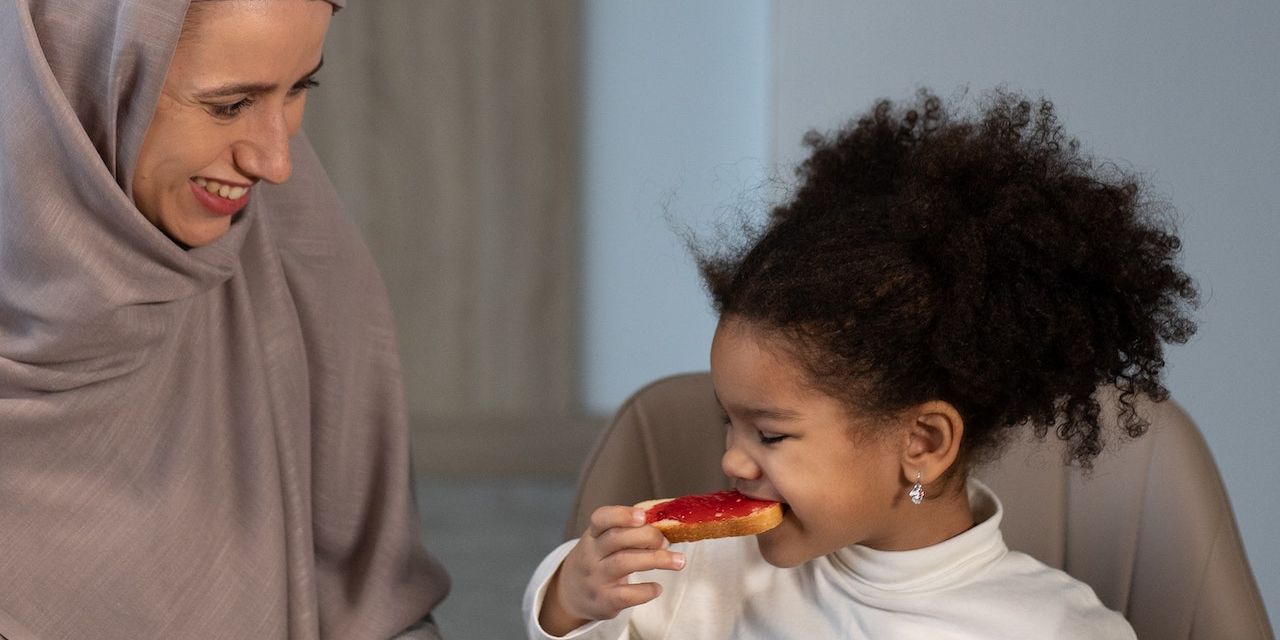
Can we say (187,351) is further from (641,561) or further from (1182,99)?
(1182,99)

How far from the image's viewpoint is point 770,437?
4.88 ft

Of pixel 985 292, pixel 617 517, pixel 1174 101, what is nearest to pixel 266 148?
pixel 617 517

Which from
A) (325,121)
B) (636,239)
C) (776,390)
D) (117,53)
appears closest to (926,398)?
(776,390)

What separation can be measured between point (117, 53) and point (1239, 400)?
2355mm

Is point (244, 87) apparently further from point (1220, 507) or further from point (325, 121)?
point (325, 121)

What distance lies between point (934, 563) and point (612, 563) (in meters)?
0.38

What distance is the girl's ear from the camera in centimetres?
151

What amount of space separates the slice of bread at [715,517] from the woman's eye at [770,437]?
72 millimetres

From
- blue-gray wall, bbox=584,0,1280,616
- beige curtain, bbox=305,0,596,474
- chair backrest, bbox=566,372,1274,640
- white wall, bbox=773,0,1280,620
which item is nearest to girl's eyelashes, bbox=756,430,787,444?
chair backrest, bbox=566,372,1274,640

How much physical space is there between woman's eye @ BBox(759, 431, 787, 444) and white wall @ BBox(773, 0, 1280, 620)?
153 cm

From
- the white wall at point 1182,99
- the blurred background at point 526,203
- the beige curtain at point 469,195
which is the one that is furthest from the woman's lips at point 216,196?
the beige curtain at point 469,195

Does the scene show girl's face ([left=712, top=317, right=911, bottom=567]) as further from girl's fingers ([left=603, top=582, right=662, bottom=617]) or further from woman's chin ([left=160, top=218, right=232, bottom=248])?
woman's chin ([left=160, top=218, right=232, bottom=248])

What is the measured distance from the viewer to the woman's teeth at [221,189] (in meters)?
1.54

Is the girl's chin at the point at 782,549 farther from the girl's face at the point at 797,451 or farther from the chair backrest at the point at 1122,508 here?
the chair backrest at the point at 1122,508
